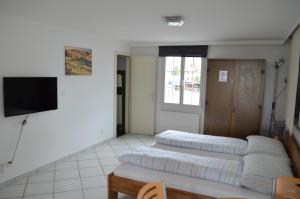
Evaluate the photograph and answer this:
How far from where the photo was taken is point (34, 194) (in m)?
3.12

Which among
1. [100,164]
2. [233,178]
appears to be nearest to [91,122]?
[100,164]

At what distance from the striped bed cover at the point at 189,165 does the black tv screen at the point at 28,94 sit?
1.59 m

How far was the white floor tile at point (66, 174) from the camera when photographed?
3.62m

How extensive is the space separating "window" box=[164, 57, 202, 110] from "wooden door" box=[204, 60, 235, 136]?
0.43 meters

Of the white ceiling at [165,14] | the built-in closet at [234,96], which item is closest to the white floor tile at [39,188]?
the white ceiling at [165,14]

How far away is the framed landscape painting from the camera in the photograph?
4.18m

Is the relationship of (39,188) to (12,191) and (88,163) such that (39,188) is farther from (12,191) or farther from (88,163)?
(88,163)

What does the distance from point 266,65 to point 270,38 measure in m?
0.58

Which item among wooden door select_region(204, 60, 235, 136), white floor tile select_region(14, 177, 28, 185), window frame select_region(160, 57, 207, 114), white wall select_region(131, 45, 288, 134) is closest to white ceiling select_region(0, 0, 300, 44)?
white wall select_region(131, 45, 288, 134)

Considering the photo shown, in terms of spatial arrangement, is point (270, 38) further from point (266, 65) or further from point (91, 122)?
point (91, 122)

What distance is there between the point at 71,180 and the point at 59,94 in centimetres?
145

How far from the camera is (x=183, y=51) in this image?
5559 mm

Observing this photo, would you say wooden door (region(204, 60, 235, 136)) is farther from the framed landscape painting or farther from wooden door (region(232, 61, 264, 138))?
the framed landscape painting

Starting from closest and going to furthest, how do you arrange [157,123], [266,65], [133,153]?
[133,153]
[266,65]
[157,123]
